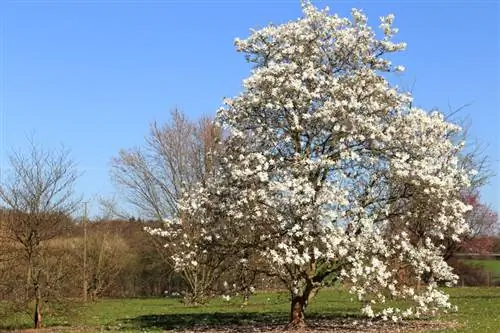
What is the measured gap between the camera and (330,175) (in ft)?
48.7

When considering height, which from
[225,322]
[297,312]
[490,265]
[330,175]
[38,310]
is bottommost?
[225,322]

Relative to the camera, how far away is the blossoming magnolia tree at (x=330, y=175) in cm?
1419

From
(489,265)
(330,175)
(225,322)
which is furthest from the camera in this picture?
(489,265)

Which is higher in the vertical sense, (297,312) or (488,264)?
(488,264)

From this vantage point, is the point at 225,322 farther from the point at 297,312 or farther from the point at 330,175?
the point at 330,175

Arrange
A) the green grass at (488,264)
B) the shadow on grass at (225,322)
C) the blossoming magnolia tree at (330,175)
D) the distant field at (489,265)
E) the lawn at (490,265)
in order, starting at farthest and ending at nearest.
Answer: the green grass at (488,264)
the distant field at (489,265)
the lawn at (490,265)
the shadow on grass at (225,322)
the blossoming magnolia tree at (330,175)

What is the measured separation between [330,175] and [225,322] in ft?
21.3

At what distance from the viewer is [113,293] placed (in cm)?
4381

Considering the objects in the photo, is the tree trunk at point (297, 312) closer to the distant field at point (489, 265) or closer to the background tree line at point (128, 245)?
the background tree line at point (128, 245)

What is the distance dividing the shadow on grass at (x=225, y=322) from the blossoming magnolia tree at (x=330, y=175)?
68.7 inches

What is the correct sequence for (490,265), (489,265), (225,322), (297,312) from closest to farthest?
(297,312)
(225,322)
(489,265)
(490,265)

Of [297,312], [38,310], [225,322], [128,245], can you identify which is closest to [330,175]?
[297,312]

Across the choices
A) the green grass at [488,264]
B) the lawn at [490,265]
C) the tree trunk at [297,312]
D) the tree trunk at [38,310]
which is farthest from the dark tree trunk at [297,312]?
the green grass at [488,264]

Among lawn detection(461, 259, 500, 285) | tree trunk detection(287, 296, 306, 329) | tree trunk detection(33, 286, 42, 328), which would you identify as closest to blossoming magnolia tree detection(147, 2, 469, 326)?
tree trunk detection(287, 296, 306, 329)
